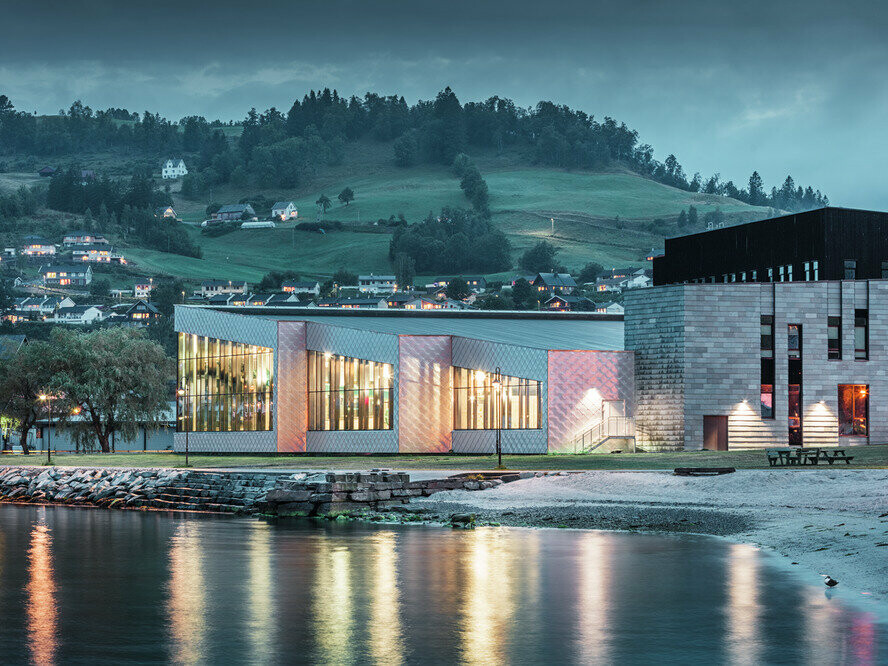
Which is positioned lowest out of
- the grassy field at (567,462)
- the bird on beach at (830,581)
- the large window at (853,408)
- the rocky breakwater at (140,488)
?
the rocky breakwater at (140,488)

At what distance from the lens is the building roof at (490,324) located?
7525 cm

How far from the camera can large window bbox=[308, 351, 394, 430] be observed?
74688mm

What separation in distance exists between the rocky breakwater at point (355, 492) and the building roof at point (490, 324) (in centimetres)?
2374

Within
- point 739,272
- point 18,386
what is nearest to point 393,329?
point 739,272

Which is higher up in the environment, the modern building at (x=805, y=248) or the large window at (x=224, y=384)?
the modern building at (x=805, y=248)

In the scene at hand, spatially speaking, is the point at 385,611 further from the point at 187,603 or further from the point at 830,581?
the point at 830,581

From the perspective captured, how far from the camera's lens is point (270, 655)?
16344 mm

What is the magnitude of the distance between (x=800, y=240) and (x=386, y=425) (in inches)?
1147

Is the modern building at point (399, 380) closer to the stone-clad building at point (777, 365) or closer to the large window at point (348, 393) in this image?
the large window at point (348, 393)

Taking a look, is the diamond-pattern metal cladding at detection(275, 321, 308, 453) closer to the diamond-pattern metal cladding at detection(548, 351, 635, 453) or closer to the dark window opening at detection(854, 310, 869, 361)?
the diamond-pattern metal cladding at detection(548, 351, 635, 453)

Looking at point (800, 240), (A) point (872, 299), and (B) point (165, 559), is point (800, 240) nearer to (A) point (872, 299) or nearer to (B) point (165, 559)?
(A) point (872, 299)

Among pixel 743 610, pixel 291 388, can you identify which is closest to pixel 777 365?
pixel 291 388

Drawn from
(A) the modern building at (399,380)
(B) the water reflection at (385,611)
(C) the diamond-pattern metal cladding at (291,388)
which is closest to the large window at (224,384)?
(A) the modern building at (399,380)

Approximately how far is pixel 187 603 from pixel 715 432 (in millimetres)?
48420
